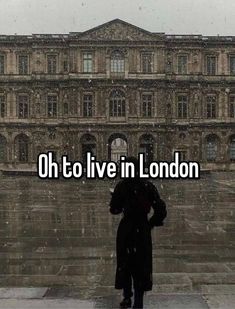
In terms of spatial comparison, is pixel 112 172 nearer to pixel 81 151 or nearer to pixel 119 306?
pixel 119 306

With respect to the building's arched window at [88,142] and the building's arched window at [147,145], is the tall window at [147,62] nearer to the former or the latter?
the building's arched window at [147,145]

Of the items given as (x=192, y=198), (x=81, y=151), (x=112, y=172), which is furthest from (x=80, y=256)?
(x=81, y=151)

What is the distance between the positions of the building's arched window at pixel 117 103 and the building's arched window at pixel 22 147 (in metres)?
9.38

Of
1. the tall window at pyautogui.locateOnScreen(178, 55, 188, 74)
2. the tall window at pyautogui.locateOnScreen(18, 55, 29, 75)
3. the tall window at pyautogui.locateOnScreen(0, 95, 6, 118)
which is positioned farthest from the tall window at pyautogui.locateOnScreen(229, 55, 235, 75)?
the tall window at pyautogui.locateOnScreen(0, 95, 6, 118)

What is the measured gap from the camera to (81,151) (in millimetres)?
61938

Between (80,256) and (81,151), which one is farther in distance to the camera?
(81,151)

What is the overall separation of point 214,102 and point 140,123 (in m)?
8.46

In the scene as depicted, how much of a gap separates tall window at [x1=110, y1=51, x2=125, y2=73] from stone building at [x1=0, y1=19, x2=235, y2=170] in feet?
0.34

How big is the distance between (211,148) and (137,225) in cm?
5765

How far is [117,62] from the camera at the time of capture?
62.3 m

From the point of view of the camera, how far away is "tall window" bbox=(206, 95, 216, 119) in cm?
6392

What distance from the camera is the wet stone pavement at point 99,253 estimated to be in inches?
324

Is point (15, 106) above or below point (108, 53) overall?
below

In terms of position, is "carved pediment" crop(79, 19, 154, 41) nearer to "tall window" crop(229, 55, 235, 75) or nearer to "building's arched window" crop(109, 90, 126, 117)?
"building's arched window" crop(109, 90, 126, 117)
